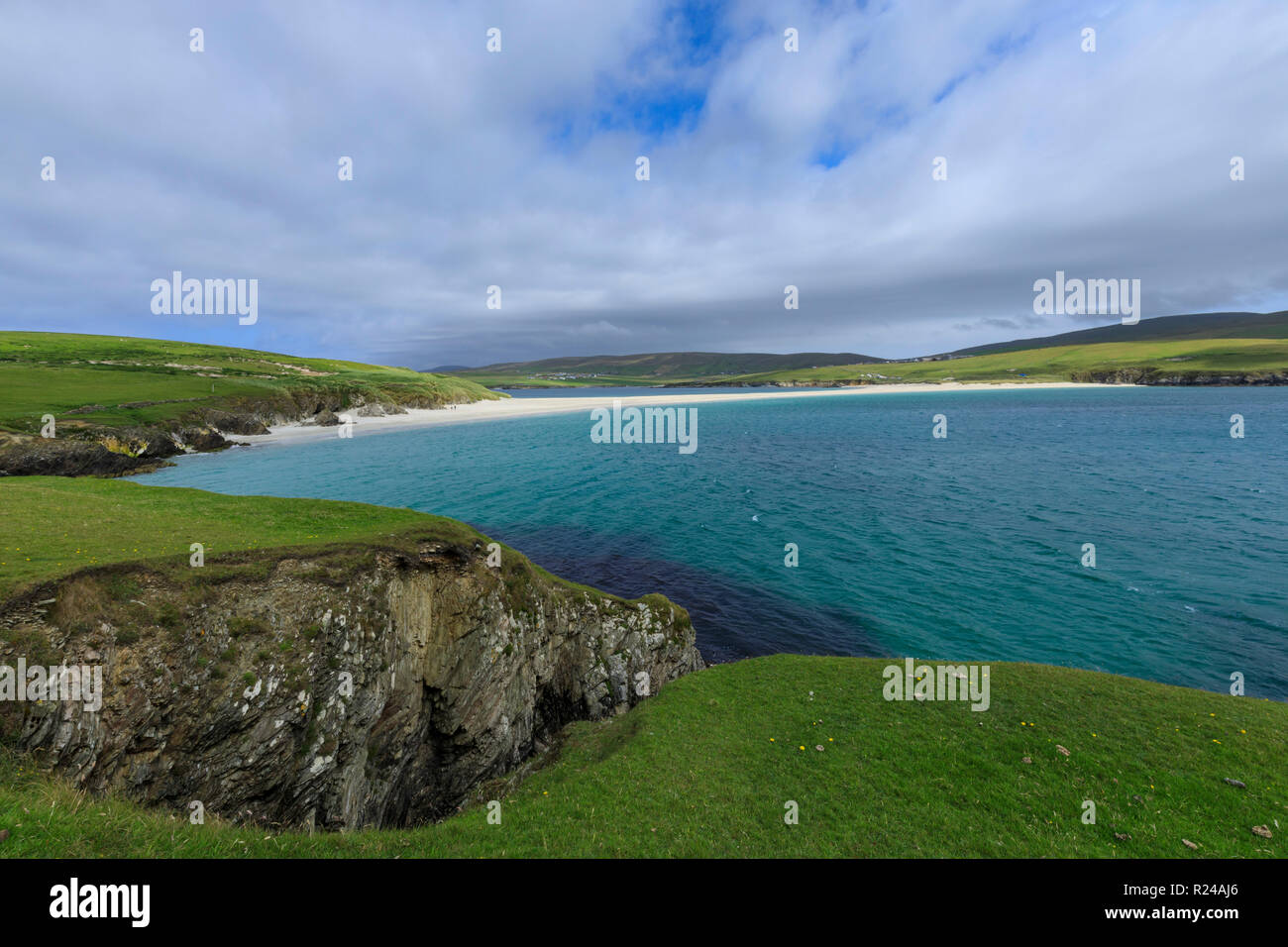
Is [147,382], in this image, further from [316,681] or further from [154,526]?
[316,681]

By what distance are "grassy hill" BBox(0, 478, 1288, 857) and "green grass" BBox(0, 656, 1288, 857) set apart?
57 millimetres

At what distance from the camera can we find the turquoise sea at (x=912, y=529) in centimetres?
2794

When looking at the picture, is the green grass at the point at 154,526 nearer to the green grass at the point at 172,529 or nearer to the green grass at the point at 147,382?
the green grass at the point at 172,529

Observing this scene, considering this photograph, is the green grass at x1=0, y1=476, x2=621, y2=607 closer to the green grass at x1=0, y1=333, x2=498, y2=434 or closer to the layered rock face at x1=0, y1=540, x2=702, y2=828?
the layered rock face at x1=0, y1=540, x2=702, y2=828

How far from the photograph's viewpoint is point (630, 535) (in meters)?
45.4

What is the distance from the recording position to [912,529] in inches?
1788

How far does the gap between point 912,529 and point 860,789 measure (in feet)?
124

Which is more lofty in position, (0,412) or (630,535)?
(0,412)

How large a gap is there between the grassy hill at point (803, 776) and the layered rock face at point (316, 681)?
55.0 inches

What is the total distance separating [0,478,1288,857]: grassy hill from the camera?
1010cm

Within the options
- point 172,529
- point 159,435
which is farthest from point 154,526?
point 159,435
